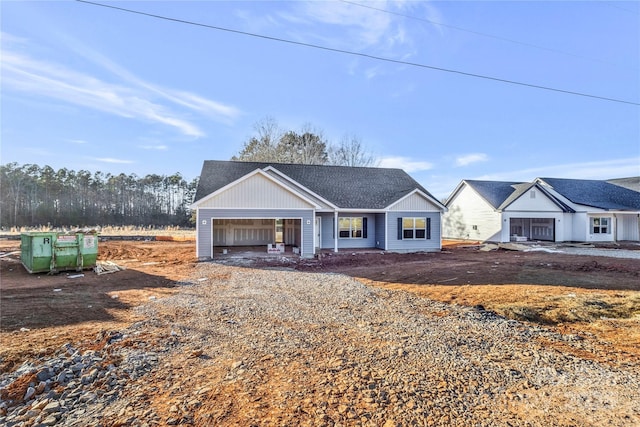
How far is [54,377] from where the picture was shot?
3.70 meters

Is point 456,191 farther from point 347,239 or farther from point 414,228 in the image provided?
point 347,239

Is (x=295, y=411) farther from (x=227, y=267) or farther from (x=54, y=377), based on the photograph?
(x=227, y=267)

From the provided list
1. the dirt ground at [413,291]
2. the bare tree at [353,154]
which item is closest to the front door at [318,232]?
the dirt ground at [413,291]

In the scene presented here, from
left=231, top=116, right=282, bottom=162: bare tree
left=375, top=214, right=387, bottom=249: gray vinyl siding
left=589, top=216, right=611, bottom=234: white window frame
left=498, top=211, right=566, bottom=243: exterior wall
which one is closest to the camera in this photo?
left=375, top=214, right=387, bottom=249: gray vinyl siding

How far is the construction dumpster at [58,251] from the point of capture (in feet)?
34.5

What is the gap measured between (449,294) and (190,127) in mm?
20635

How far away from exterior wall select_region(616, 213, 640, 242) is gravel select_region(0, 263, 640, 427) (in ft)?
94.0

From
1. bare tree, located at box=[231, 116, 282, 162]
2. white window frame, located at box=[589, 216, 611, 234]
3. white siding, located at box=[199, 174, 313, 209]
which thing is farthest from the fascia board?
bare tree, located at box=[231, 116, 282, 162]

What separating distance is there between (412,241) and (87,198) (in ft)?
174

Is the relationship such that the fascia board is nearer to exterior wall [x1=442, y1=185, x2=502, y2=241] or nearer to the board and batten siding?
exterior wall [x1=442, y1=185, x2=502, y2=241]

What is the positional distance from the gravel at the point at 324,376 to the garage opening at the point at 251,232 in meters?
14.2

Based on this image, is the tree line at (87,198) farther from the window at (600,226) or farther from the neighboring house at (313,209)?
the window at (600,226)

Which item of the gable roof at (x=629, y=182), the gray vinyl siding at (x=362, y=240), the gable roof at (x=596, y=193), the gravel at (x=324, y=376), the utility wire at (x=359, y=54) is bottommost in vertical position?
the gravel at (x=324, y=376)

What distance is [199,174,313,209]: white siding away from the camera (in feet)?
48.2
